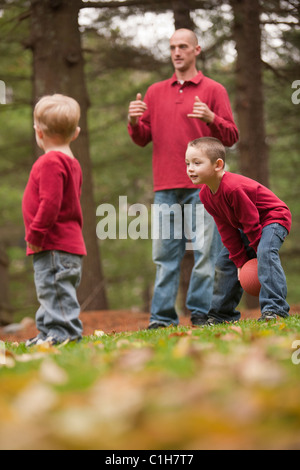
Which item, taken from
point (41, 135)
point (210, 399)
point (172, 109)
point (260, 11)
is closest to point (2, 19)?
point (260, 11)

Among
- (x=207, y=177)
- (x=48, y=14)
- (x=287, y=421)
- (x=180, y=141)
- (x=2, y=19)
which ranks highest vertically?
(x=2, y=19)

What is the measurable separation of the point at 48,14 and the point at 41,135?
15.0ft

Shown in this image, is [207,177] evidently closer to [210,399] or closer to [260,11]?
[210,399]

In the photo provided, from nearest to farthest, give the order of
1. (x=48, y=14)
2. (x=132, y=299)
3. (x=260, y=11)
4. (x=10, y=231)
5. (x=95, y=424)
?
(x=95, y=424) < (x=48, y=14) < (x=260, y=11) < (x=10, y=231) < (x=132, y=299)

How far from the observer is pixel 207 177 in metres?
4.90

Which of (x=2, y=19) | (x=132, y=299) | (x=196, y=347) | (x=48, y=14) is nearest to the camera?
(x=196, y=347)

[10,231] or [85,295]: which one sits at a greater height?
[10,231]

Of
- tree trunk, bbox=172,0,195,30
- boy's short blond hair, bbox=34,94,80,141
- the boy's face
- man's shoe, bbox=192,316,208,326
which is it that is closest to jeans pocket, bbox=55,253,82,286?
boy's short blond hair, bbox=34,94,80,141

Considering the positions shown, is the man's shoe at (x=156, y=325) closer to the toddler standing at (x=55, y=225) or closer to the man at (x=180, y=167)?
the man at (x=180, y=167)

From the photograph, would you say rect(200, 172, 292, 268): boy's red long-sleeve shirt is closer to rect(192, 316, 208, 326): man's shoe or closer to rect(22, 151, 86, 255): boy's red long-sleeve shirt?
rect(192, 316, 208, 326): man's shoe

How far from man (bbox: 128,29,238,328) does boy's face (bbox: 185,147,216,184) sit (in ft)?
1.99

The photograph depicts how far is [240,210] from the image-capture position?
4.86m

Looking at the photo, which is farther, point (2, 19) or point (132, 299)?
point (132, 299)

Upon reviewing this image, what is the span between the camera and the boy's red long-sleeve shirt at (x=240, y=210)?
15.9ft
